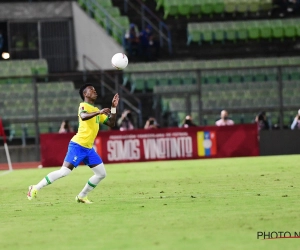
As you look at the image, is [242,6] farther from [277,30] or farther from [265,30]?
[277,30]

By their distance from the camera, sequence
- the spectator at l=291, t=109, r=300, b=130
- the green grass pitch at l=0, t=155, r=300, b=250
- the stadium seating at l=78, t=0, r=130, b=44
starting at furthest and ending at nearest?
the stadium seating at l=78, t=0, r=130, b=44 → the spectator at l=291, t=109, r=300, b=130 → the green grass pitch at l=0, t=155, r=300, b=250

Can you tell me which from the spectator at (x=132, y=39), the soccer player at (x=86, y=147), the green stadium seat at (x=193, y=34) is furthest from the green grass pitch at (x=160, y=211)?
the green stadium seat at (x=193, y=34)

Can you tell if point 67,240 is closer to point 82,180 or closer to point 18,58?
point 82,180

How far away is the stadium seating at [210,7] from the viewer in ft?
138

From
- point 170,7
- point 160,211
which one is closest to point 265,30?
point 170,7

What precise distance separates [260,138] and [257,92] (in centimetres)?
211

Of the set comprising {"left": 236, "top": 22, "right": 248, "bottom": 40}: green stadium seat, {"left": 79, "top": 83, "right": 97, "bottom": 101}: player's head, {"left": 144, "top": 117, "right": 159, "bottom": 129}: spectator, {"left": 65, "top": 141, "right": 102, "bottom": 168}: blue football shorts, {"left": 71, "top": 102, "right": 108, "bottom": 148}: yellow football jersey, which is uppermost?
{"left": 236, "top": 22, "right": 248, "bottom": 40}: green stadium seat

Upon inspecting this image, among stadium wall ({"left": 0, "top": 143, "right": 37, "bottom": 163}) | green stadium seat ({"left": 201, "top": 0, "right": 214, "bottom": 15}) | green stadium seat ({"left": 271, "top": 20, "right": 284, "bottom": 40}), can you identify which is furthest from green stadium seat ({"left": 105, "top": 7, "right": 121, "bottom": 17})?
stadium wall ({"left": 0, "top": 143, "right": 37, "bottom": 163})

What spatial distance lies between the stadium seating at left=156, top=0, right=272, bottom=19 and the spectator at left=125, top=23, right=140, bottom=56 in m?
2.98

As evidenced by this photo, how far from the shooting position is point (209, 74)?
3484 cm

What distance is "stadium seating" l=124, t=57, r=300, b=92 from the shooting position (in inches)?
1271

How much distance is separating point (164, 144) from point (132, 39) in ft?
Result: 31.8

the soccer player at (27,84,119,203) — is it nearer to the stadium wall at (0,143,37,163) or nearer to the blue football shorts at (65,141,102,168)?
the blue football shorts at (65,141,102,168)

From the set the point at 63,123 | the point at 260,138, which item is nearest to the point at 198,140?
the point at 260,138
